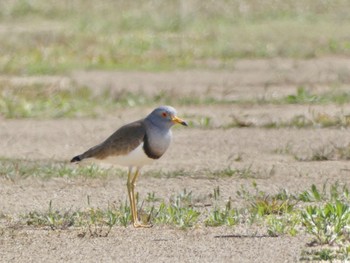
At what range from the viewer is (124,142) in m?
9.45

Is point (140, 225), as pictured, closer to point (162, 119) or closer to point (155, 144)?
point (155, 144)

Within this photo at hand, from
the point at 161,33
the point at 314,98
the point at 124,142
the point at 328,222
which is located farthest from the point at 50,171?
the point at 161,33

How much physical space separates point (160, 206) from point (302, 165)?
2.93m

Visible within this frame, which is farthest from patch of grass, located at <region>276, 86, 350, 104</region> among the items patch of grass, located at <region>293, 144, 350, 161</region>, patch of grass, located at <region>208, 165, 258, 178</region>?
patch of grass, located at <region>208, 165, 258, 178</region>

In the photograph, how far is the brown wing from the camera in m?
9.40

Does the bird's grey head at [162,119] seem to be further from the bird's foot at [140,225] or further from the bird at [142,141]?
the bird's foot at [140,225]

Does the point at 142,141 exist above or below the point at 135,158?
above

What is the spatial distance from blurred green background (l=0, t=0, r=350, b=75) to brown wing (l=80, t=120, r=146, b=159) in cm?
1035

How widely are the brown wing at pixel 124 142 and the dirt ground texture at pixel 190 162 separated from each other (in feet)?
2.04

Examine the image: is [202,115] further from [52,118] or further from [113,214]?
[113,214]

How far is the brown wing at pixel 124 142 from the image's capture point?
30.8 feet

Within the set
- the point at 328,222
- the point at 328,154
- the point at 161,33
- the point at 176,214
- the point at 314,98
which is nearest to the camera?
the point at 328,222

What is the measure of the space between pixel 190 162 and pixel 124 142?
326 cm

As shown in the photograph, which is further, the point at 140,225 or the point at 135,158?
the point at 135,158
